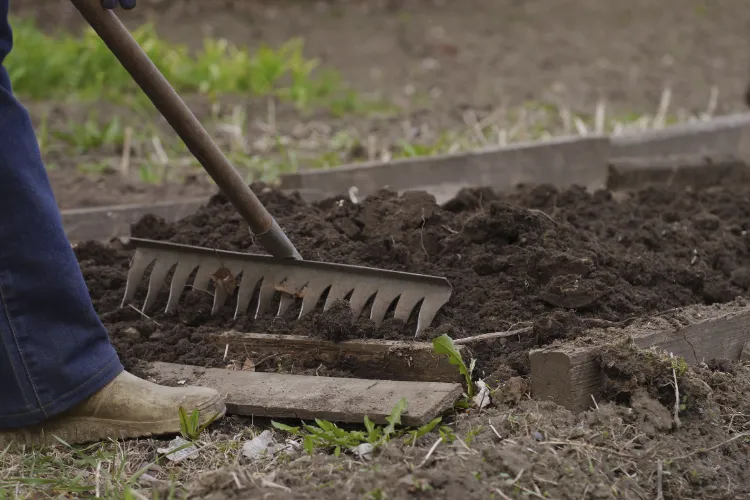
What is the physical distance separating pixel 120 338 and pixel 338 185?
63.8 inches

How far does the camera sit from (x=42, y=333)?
243 cm

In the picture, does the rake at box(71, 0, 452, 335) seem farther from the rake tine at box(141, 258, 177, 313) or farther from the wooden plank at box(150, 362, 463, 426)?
the wooden plank at box(150, 362, 463, 426)

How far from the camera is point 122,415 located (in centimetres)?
253

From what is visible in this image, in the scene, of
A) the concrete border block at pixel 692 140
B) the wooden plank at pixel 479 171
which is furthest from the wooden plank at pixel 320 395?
the concrete border block at pixel 692 140

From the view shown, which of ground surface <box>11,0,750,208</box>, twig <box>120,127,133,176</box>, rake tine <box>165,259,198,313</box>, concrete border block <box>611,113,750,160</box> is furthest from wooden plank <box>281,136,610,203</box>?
twig <box>120,127,133,176</box>

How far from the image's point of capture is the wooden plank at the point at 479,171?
4363mm

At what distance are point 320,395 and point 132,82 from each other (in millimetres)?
4573

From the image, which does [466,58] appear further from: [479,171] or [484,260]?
[484,260]

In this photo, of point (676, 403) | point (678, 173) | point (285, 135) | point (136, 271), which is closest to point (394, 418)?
point (676, 403)

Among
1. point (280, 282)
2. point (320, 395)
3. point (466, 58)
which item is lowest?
point (466, 58)

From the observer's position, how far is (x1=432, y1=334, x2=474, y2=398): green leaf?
8.31ft

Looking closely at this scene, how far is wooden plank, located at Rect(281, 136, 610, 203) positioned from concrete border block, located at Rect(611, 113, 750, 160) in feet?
0.58

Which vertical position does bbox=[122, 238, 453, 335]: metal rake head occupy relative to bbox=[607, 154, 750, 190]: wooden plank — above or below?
above

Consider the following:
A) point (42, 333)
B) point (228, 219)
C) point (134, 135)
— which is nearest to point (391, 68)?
point (134, 135)
